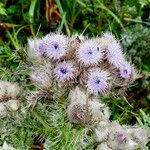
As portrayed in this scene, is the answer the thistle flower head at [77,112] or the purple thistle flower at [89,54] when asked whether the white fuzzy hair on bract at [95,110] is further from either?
the purple thistle flower at [89,54]

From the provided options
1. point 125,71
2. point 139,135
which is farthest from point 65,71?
point 139,135

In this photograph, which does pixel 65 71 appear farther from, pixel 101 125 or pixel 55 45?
pixel 101 125

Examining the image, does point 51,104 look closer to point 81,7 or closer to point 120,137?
point 120,137

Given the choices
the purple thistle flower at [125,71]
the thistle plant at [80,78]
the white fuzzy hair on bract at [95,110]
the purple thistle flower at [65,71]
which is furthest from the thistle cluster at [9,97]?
the purple thistle flower at [125,71]

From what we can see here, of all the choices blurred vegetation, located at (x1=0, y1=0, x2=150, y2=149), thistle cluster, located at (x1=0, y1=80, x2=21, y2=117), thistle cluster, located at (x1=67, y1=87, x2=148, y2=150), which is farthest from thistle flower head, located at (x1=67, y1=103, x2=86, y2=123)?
blurred vegetation, located at (x1=0, y1=0, x2=150, y2=149)

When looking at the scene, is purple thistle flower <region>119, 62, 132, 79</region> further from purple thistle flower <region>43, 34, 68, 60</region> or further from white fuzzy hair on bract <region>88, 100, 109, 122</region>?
purple thistle flower <region>43, 34, 68, 60</region>

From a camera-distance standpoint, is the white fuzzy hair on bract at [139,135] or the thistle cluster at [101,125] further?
the white fuzzy hair on bract at [139,135]

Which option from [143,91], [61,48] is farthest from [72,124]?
[143,91]
